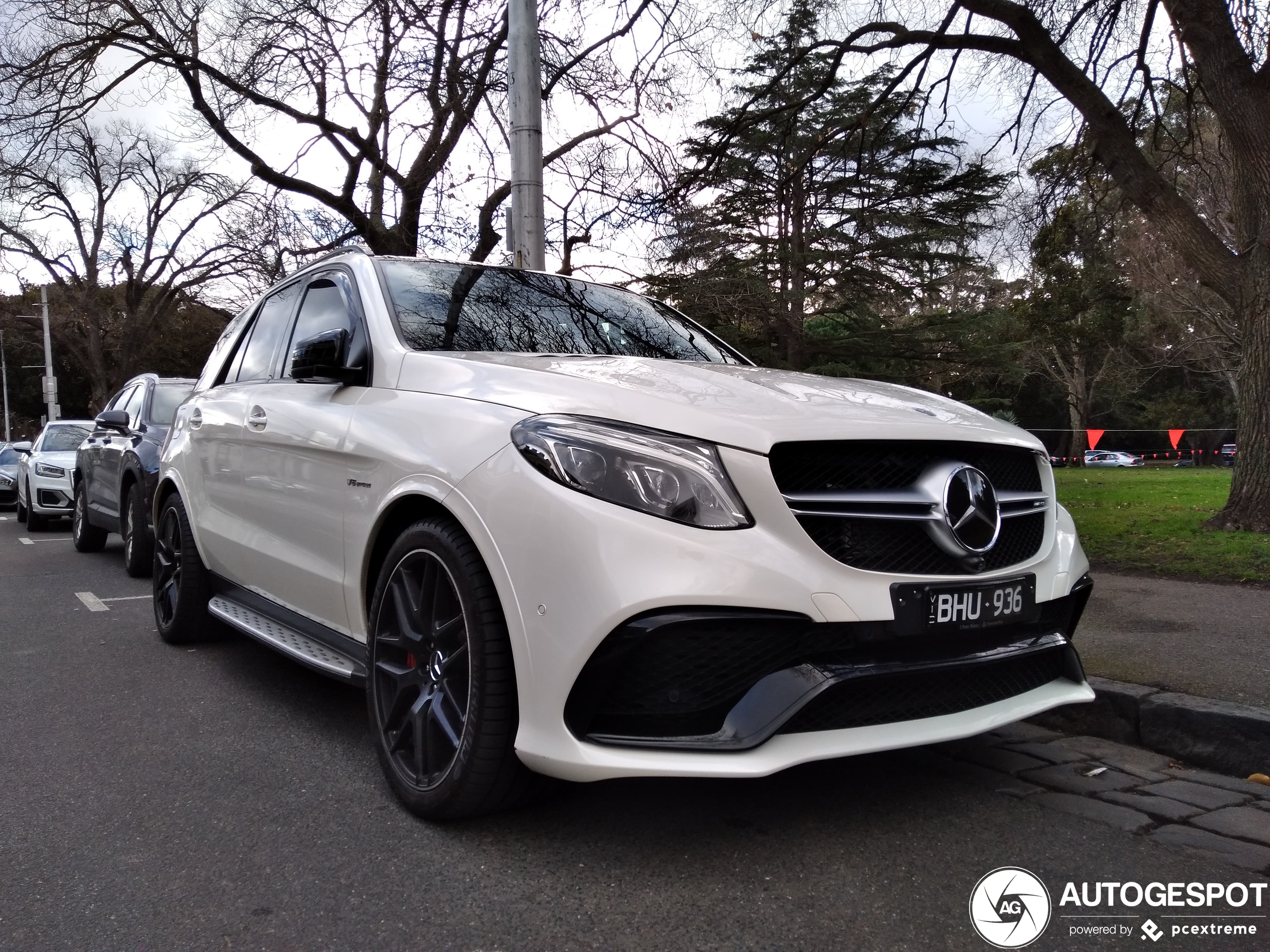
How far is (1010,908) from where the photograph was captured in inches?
93.3

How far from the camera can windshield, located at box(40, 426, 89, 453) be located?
14.3 metres

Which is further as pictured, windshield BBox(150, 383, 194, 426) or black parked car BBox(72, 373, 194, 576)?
windshield BBox(150, 383, 194, 426)

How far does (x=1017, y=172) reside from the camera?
12.8 meters

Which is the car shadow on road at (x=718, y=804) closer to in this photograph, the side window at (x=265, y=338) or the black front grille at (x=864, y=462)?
the black front grille at (x=864, y=462)

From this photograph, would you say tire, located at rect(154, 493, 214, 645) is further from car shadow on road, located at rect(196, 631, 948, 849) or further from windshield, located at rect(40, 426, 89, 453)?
windshield, located at rect(40, 426, 89, 453)

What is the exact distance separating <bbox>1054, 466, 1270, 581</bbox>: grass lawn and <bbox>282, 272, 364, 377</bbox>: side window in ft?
10.8

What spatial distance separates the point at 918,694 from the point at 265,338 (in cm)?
361

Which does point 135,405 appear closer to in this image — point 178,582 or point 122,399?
point 122,399

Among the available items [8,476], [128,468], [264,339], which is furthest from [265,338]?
A: [8,476]

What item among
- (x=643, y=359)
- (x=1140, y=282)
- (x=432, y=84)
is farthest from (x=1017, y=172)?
(x=1140, y=282)

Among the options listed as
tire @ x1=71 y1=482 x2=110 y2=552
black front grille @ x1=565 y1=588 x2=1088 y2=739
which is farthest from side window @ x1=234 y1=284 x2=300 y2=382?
tire @ x1=71 y1=482 x2=110 y2=552

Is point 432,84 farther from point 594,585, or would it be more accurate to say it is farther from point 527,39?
point 594,585

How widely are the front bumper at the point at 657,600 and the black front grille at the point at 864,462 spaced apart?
0.09m

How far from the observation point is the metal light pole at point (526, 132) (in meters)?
7.32
